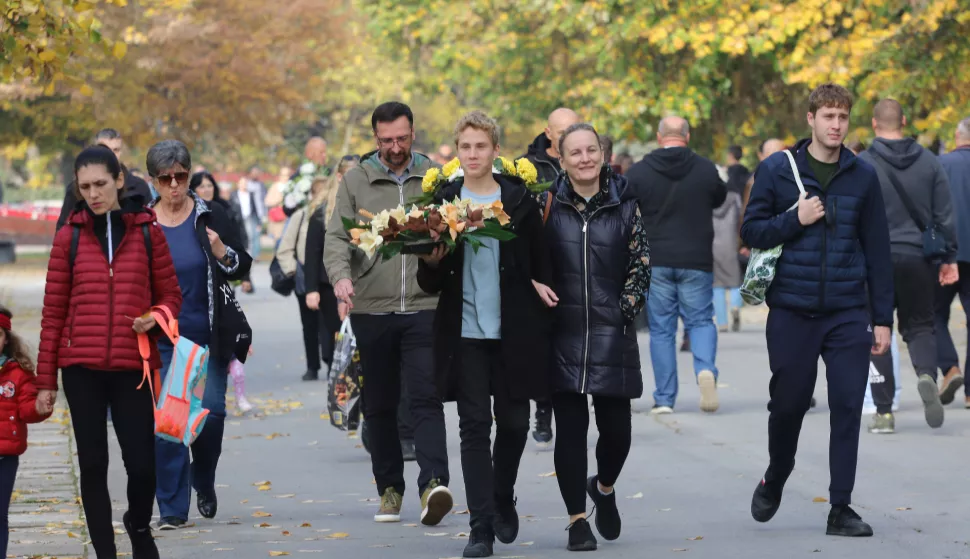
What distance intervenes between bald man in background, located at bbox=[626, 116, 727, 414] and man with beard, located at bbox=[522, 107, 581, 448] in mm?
1701

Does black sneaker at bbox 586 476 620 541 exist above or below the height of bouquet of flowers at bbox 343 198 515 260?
below

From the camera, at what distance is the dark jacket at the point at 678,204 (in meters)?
12.9

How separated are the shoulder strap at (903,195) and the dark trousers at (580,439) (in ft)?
14.7

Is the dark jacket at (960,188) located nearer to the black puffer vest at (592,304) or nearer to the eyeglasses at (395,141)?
the eyeglasses at (395,141)

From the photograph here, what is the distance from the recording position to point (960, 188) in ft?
41.7

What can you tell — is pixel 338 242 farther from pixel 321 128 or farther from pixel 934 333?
pixel 321 128

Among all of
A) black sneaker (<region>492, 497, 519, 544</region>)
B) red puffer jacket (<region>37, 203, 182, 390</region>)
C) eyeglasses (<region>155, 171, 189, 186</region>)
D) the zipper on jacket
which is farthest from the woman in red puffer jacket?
the zipper on jacket

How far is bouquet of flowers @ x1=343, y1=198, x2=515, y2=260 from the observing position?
7.02m

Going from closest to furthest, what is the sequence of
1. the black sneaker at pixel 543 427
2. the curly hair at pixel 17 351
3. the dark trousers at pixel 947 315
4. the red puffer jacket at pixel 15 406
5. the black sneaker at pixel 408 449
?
1. the red puffer jacket at pixel 15 406
2. the curly hair at pixel 17 351
3. the black sneaker at pixel 408 449
4. the black sneaker at pixel 543 427
5. the dark trousers at pixel 947 315

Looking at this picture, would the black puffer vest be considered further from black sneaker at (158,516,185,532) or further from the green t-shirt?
black sneaker at (158,516,185,532)

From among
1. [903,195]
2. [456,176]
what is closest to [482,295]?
[456,176]

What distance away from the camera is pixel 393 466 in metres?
8.60

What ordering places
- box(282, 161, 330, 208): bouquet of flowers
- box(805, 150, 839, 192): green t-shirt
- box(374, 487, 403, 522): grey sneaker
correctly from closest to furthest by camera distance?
box(805, 150, 839, 192): green t-shirt
box(374, 487, 403, 522): grey sneaker
box(282, 161, 330, 208): bouquet of flowers

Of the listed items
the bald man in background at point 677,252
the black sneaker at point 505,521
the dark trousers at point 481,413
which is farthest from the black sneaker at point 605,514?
the bald man in background at point 677,252
